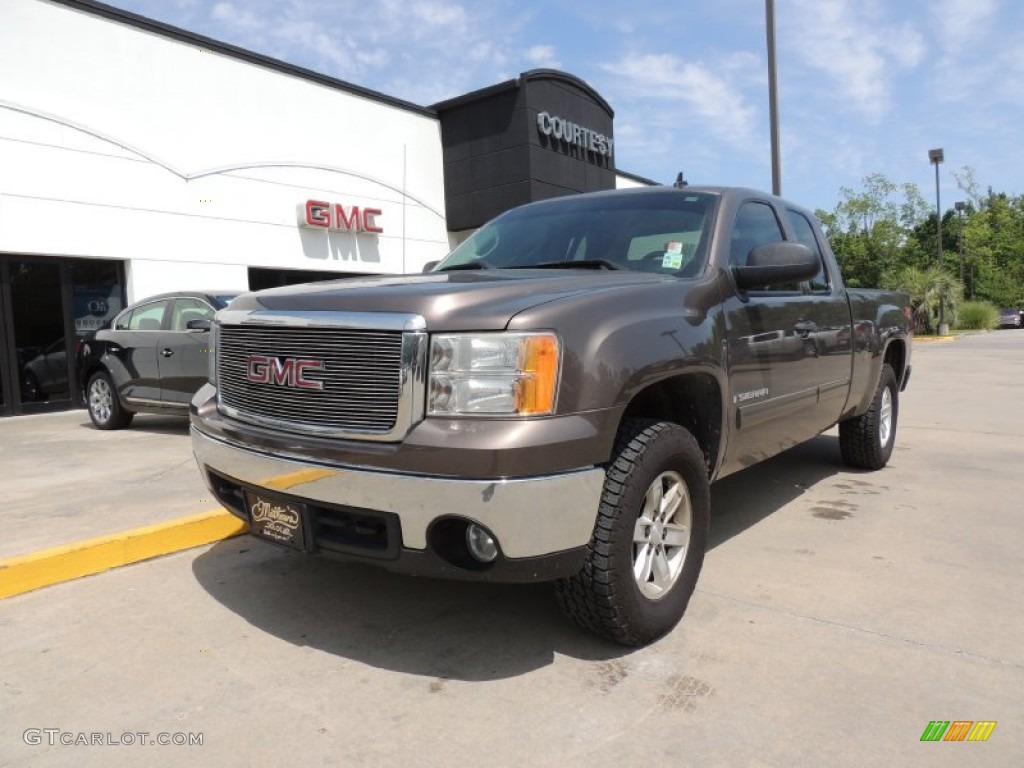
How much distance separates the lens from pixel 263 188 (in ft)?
44.1

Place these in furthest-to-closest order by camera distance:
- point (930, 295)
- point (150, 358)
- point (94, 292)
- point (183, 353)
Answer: point (930, 295) < point (94, 292) < point (150, 358) < point (183, 353)

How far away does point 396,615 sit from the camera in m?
3.08

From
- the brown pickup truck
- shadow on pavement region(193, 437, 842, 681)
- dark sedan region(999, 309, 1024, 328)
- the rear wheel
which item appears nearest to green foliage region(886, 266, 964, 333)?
dark sedan region(999, 309, 1024, 328)

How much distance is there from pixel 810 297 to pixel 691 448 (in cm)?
187

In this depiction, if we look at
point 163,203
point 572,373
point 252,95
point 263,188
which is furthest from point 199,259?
point 572,373

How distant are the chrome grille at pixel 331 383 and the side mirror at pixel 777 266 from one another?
180 cm

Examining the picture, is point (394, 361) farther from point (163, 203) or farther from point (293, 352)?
point (163, 203)

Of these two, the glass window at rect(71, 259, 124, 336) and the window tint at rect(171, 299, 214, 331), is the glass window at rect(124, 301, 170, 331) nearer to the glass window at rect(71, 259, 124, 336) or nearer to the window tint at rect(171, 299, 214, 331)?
the window tint at rect(171, 299, 214, 331)

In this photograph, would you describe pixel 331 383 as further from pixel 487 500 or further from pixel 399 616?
pixel 399 616

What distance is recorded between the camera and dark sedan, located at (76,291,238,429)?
740cm

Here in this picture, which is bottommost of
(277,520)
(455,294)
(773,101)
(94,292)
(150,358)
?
(277,520)

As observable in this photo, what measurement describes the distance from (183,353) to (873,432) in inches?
246

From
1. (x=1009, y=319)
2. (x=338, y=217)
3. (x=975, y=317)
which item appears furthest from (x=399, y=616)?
(x=1009, y=319)

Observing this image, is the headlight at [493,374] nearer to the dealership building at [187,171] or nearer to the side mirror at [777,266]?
the side mirror at [777,266]
